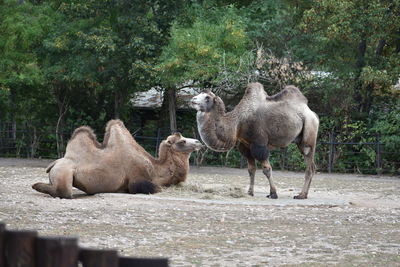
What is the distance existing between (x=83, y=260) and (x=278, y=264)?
5.54m

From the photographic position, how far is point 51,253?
145 inches

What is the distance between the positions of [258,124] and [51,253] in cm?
1261

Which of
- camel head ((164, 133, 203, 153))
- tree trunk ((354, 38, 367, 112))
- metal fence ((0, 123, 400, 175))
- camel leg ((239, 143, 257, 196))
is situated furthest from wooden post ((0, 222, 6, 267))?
tree trunk ((354, 38, 367, 112))

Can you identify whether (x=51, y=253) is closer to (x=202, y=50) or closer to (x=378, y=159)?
(x=202, y=50)

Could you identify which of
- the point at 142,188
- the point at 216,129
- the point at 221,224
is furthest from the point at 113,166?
the point at 221,224

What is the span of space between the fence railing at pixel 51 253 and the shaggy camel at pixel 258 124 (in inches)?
481

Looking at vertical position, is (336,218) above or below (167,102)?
below

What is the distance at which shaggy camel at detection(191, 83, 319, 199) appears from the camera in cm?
1606

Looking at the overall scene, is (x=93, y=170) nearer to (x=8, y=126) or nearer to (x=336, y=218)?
(x=336, y=218)

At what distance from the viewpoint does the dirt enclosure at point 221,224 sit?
9.70 meters

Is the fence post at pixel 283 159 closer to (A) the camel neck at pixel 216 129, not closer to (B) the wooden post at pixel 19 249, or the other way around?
(A) the camel neck at pixel 216 129

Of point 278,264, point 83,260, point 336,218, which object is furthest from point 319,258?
point 83,260

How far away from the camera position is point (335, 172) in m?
29.3

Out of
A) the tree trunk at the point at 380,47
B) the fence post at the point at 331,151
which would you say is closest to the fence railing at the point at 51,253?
the fence post at the point at 331,151
